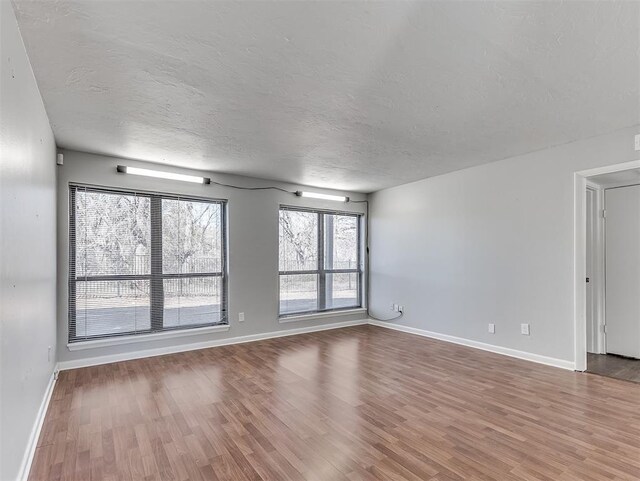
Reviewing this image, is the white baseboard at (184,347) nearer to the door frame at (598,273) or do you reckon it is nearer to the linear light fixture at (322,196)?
the linear light fixture at (322,196)

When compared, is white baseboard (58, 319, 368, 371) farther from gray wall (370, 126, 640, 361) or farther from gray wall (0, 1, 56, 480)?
gray wall (370, 126, 640, 361)

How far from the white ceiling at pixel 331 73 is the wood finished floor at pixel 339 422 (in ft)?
8.03

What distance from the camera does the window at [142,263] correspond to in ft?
12.7

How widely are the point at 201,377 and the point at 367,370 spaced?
1.76m

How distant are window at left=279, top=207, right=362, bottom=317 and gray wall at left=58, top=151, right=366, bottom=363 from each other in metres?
0.23

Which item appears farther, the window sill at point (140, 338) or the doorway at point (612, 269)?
the doorway at point (612, 269)

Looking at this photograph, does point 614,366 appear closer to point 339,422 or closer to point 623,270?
point 623,270

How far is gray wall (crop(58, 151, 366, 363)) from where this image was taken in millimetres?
3887

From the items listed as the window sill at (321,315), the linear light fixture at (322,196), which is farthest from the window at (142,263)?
the linear light fixture at (322,196)

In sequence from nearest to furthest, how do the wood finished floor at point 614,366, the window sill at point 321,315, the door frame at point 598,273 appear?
the wood finished floor at point 614,366, the door frame at point 598,273, the window sill at point 321,315

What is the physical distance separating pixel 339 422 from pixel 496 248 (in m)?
3.07

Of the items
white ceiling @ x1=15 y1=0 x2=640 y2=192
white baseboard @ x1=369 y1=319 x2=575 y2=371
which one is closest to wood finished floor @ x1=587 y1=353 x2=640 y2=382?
white baseboard @ x1=369 y1=319 x2=575 y2=371

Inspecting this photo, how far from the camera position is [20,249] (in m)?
1.90

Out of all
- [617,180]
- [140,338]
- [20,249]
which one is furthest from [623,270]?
[140,338]
